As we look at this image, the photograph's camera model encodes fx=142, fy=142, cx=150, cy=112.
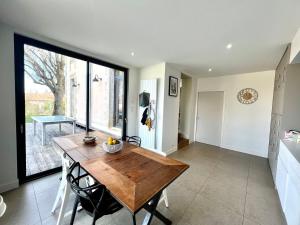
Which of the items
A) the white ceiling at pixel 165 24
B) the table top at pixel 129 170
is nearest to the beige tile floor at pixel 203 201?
the table top at pixel 129 170

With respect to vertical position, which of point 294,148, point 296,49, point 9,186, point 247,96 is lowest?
point 9,186

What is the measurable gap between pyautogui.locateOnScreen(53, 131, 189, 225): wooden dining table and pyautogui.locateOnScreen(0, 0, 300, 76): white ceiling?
5.53 ft

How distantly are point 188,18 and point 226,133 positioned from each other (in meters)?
4.00

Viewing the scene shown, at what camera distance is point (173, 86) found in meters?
3.82

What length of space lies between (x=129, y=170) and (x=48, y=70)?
8.07 ft

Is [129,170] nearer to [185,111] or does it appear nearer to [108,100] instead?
[108,100]

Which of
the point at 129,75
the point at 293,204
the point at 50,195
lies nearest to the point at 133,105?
the point at 129,75

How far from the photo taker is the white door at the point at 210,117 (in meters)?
4.79

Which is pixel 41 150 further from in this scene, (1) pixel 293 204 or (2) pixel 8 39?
(1) pixel 293 204

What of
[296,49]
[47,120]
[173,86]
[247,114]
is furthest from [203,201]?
[247,114]

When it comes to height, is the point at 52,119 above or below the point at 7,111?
below

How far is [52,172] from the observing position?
2.65 m

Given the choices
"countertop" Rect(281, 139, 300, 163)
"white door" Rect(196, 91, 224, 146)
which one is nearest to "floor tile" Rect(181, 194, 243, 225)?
"countertop" Rect(281, 139, 300, 163)

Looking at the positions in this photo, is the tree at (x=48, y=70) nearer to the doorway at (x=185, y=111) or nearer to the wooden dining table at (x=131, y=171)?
the wooden dining table at (x=131, y=171)
